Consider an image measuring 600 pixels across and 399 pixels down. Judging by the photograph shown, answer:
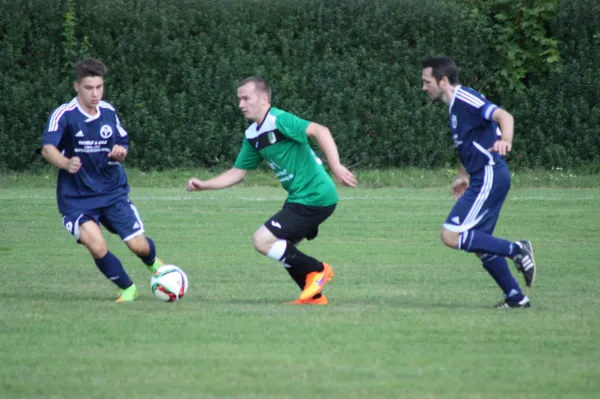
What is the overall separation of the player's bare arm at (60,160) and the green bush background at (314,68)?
1310 cm

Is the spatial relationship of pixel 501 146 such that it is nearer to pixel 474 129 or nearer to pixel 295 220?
pixel 474 129

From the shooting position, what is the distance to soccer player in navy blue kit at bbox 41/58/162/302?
28.6 ft

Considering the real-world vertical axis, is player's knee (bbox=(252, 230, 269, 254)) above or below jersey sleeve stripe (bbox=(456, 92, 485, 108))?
below

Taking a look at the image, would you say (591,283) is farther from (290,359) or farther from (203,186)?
(290,359)

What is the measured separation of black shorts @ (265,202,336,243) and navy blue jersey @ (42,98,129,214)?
1.36 metres

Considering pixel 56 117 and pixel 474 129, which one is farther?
pixel 56 117

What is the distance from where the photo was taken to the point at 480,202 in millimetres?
8039

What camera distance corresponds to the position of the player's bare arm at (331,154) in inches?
304

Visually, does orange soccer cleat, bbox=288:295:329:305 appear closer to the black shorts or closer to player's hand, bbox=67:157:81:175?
the black shorts

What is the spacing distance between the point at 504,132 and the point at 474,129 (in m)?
0.54

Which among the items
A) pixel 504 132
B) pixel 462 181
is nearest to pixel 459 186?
pixel 462 181

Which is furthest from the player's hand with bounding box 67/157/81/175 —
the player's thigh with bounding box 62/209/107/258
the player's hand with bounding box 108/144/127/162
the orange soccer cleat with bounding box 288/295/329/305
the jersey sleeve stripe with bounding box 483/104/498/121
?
the jersey sleeve stripe with bounding box 483/104/498/121

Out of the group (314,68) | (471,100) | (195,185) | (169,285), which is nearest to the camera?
(471,100)

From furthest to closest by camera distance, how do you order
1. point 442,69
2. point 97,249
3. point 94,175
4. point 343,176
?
Answer: point 94,175, point 97,249, point 442,69, point 343,176
